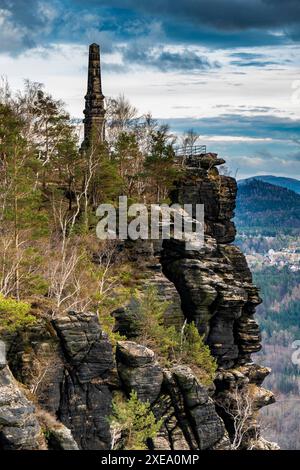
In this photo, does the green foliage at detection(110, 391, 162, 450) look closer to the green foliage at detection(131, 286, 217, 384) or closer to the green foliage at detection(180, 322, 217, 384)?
the green foliage at detection(131, 286, 217, 384)

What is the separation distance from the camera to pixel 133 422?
48.5 m

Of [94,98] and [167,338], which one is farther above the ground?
[94,98]

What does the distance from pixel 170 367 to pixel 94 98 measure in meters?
35.7


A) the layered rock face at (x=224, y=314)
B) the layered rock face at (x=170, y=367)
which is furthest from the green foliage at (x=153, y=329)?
the layered rock face at (x=224, y=314)

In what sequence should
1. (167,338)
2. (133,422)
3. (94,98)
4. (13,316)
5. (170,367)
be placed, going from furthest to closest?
(94,98) → (167,338) → (170,367) → (133,422) → (13,316)

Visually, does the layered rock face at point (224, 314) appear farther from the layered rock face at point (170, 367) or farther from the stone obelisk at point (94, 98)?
the stone obelisk at point (94, 98)

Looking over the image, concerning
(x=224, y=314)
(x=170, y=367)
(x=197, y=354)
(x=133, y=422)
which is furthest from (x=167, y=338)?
(x=133, y=422)

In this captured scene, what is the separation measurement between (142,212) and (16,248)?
58.2ft

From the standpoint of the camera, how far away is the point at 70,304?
176ft

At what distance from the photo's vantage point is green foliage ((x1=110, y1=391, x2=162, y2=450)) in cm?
4732

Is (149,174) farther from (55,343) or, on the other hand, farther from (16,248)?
(55,343)

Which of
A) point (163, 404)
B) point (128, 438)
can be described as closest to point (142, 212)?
point (163, 404)

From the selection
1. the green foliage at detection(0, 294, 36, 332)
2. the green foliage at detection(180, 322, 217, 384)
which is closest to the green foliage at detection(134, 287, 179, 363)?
the green foliage at detection(180, 322, 217, 384)

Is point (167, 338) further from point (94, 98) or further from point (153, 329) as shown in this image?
point (94, 98)
